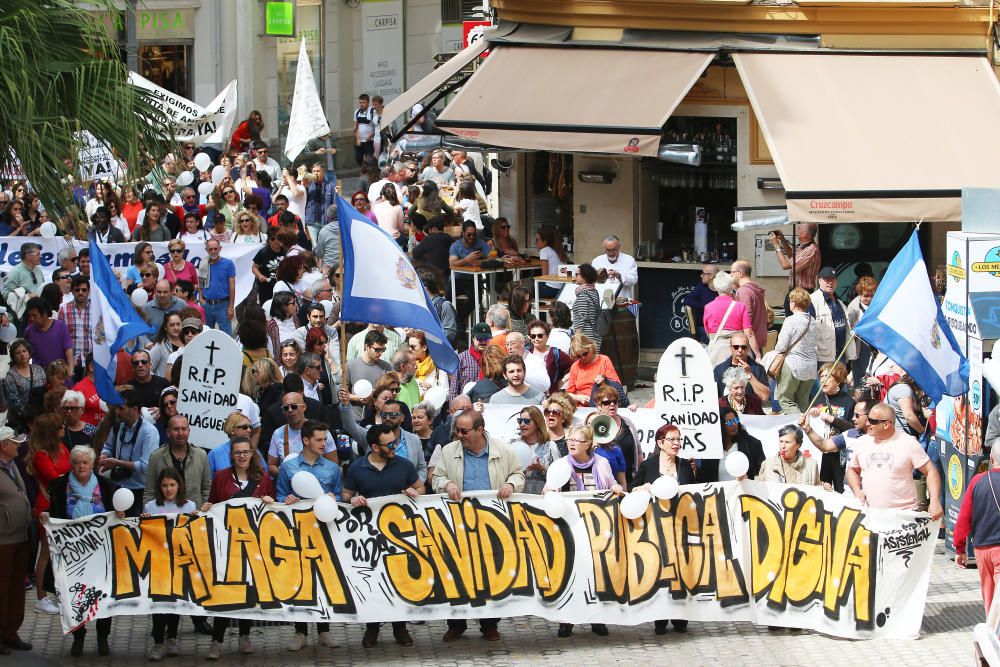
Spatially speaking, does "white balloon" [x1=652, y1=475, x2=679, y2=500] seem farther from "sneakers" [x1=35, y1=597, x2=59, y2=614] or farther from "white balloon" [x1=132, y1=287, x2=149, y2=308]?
"white balloon" [x1=132, y1=287, x2=149, y2=308]

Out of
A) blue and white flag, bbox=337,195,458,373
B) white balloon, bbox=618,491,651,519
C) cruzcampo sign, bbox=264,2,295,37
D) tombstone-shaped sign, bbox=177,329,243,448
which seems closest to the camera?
white balloon, bbox=618,491,651,519

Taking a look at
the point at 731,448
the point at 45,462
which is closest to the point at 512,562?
the point at 731,448

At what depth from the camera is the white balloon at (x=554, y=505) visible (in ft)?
37.2

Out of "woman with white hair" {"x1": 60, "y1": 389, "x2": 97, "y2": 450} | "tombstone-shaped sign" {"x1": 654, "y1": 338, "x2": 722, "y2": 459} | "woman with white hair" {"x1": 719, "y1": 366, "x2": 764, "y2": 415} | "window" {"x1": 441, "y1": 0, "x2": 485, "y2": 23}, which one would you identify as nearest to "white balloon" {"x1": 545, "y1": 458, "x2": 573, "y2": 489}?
"tombstone-shaped sign" {"x1": 654, "y1": 338, "x2": 722, "y2": 459}

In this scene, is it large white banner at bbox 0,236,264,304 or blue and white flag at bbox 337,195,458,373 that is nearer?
blue and white flag at bbox 337,195,458,373

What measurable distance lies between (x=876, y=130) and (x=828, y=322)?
3.41 m

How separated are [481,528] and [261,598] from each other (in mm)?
1472

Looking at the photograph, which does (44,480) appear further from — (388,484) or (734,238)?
(734,238)

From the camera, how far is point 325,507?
36.7 feet

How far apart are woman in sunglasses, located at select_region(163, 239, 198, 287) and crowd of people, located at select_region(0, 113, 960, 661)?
0.03 metres

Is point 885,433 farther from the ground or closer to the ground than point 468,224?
closer to the ground

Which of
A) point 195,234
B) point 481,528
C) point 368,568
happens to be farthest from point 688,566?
point 195,234

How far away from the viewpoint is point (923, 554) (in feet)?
36.7

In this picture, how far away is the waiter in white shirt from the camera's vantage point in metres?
19.0
